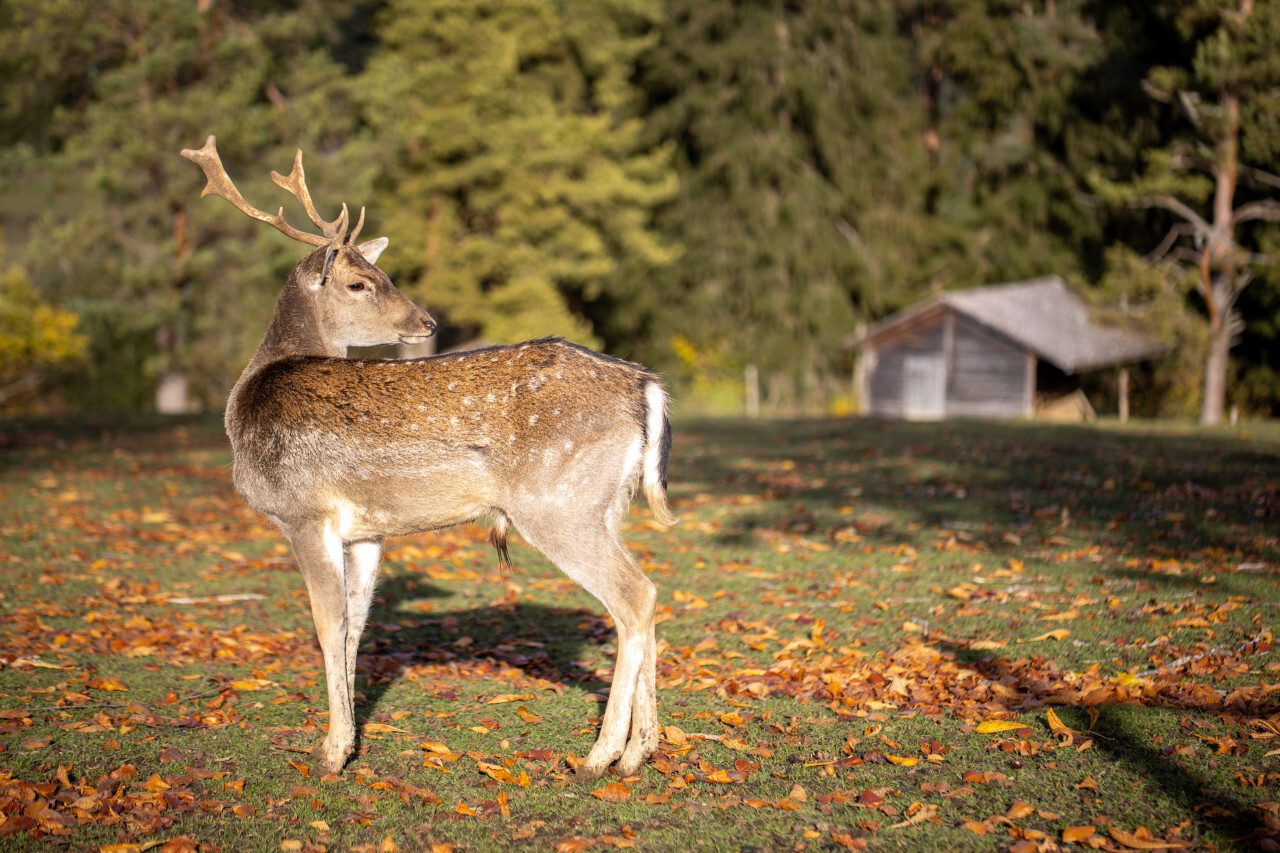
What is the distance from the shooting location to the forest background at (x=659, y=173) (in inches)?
1069

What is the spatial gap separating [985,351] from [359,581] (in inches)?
1289

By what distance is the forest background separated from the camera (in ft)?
89.0

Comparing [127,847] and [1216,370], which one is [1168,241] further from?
[127,847]

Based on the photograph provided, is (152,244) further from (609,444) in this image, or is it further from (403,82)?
(609,444)

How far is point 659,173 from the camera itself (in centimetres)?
4006

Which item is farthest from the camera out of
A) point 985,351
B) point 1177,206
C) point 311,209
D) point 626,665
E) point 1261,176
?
point 985,351

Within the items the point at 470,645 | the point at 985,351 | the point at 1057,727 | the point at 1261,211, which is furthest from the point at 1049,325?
the point at 1057,727

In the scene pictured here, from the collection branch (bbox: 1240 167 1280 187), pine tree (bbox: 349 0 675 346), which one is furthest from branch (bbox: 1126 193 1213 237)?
pine tree (bbox: 349 0 675 346)

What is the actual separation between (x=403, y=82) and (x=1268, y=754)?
2913 centimetres

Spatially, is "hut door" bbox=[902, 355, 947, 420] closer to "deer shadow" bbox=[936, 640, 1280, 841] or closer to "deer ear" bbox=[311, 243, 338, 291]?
"deer shadow" bbox=[936, 640, 1280, 841]

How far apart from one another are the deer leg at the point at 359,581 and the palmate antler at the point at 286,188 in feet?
5.68

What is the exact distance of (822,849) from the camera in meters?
4.41

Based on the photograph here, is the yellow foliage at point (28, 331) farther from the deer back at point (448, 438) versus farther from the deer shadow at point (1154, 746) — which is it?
the deer shadow at point (1154, 746)

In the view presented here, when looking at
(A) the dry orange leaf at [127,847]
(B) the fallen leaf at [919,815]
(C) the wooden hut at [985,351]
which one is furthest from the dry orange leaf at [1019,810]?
(C) the wooden hut at [985,351]
